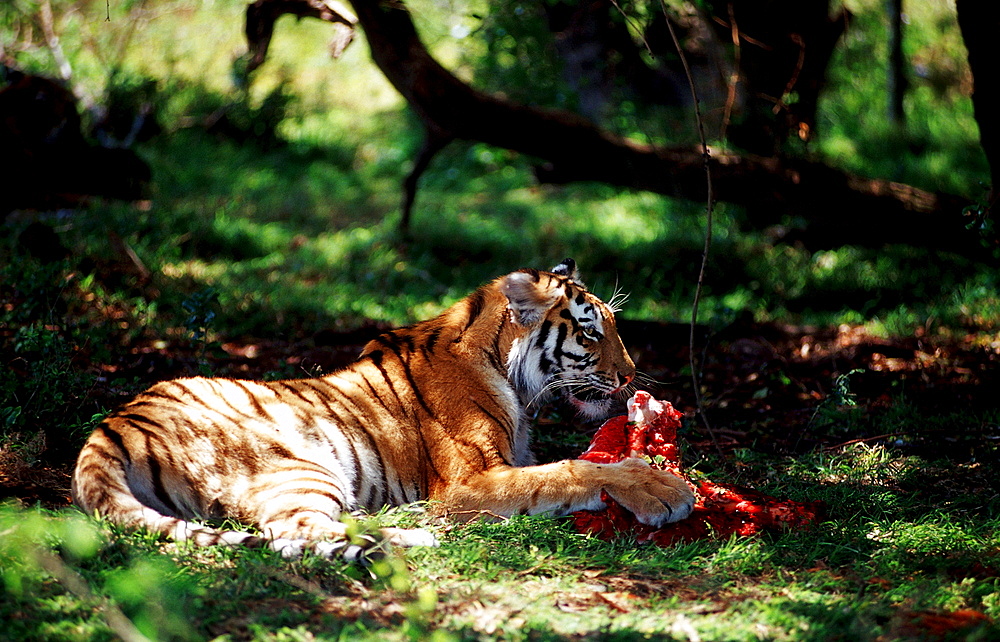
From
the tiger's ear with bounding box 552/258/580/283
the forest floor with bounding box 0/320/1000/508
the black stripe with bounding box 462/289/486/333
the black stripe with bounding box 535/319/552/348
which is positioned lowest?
the forest floor with bounding box 0/320/1000/508

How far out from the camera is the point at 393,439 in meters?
3.41

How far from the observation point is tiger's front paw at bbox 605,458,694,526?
306cm

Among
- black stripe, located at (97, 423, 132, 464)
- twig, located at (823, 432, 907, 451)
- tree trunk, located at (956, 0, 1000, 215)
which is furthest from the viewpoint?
tree trunk, located at (956, 0, 1000, 215)

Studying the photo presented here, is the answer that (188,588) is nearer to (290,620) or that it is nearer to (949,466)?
(290,620)

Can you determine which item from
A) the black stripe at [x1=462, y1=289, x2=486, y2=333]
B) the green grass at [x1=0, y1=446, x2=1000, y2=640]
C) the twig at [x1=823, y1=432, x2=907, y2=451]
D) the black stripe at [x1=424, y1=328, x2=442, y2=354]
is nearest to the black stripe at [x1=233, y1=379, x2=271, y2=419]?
the green grass at [x1=0, y1=446, x2=1000, y2=640]

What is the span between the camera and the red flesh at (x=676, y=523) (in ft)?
10.2

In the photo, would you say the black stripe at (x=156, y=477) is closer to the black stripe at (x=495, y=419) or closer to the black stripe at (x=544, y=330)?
the black stripe at (x=495, y=419)

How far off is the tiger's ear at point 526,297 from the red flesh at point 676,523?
513 millimetres

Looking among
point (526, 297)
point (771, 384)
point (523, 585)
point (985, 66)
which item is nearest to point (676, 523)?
point (523, 585)

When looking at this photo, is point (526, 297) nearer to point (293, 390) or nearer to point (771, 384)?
point (293, 390)

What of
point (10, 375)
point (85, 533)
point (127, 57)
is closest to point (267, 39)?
point (10, 375)

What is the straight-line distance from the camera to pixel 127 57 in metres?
10.8

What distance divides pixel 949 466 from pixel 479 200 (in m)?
6.24

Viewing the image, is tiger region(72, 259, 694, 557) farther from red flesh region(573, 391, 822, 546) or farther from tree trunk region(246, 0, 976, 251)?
tree trunk region(246, 0, 976, 251)
